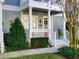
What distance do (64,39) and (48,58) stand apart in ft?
24.1

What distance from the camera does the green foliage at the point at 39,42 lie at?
47.2ft

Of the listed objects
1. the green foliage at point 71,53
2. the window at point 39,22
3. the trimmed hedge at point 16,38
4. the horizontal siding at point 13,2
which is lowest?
the green foliage at point 71,53

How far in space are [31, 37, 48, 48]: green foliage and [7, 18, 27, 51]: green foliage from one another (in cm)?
114

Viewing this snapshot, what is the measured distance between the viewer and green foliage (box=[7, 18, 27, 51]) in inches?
513

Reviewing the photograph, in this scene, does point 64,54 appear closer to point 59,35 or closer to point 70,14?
point 70,14

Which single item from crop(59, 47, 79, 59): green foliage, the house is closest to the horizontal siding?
the house

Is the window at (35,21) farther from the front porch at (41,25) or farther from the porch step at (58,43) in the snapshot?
the porch step at (58,43)

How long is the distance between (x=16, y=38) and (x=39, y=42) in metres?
2.43

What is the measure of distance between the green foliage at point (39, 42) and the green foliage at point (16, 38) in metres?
1.14

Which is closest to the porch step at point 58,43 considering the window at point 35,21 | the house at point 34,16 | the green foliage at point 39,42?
the house at point 34,16

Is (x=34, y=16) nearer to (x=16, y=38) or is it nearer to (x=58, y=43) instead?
(x=58, y=43)

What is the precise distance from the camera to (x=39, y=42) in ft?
47.8

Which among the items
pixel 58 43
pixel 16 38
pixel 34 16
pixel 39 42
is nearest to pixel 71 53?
pixel 39 42

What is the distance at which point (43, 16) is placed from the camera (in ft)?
61.1
